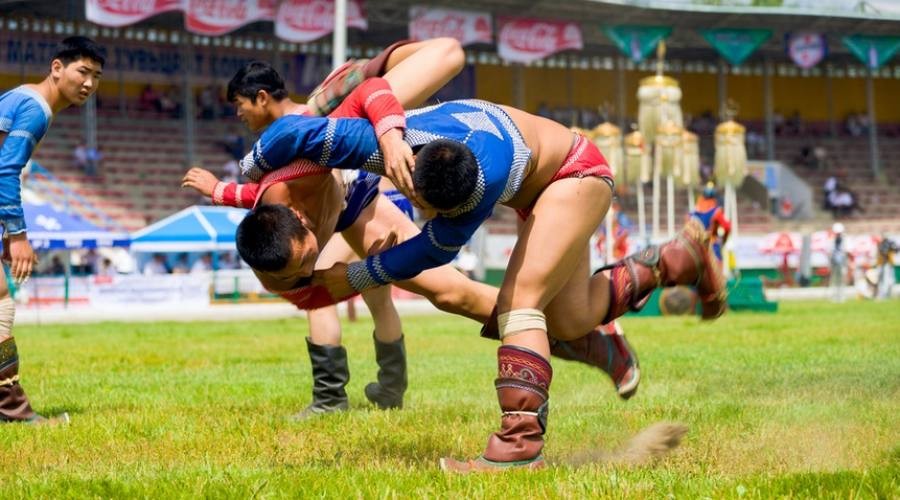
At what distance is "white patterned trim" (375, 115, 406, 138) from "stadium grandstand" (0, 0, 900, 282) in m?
27.1

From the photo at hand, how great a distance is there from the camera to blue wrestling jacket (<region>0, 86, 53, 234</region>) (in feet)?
19.8

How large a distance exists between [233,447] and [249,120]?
5.84 ft

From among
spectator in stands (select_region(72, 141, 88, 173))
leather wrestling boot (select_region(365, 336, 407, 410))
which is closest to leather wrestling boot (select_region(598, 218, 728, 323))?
leather wrestling boot (select_region(365, 336, 407, 410))

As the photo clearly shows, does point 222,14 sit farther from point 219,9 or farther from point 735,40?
point 735,40

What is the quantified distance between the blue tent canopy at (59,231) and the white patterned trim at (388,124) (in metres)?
21.3

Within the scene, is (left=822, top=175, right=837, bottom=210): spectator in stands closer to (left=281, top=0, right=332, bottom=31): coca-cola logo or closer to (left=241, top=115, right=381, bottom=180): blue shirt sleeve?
(left=281, top=0, right=332, bottom=31): coca-cola logo

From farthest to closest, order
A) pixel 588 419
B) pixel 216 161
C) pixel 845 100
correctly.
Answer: pixel 845 100 < pixel 216 161 < pixel 588 419

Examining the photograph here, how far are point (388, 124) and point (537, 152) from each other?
2.20ft

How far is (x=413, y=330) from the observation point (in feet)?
55.4

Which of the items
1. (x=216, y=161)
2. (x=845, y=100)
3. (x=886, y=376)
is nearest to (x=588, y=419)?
(x=886, y=376)

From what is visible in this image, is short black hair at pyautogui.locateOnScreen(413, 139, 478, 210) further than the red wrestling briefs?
No

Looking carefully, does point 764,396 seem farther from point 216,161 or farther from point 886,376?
point 216,161

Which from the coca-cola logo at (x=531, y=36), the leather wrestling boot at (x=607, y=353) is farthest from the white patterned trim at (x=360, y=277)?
the coca-cola logo at (x=531, y=36)

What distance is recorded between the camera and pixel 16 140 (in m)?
6.11
